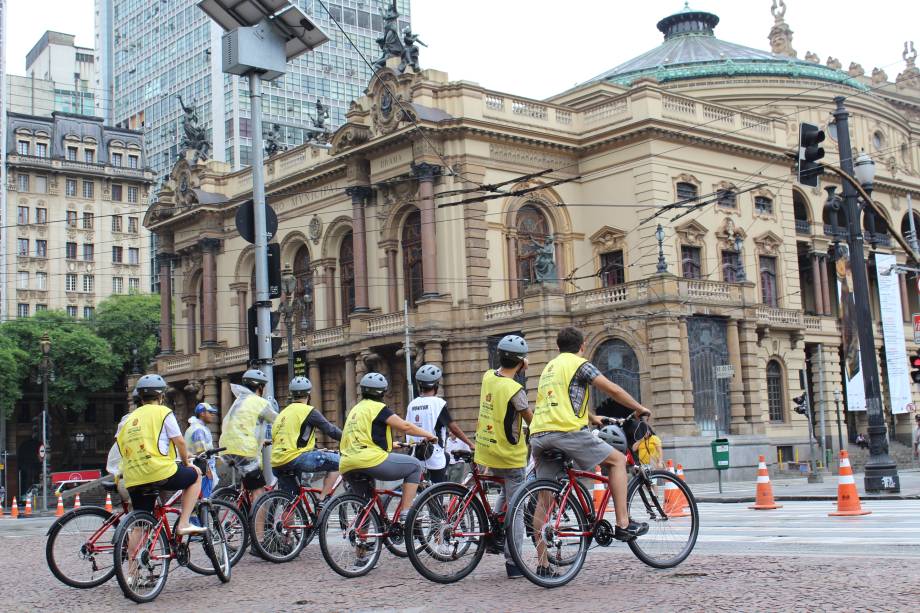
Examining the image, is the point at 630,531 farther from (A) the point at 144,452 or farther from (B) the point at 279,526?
(B) the point at 279,526

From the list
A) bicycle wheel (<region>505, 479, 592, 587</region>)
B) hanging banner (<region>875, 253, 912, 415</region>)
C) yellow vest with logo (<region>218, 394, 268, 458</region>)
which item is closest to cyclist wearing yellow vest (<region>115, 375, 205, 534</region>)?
yellow vest with logo (<region>218, 394, 268, 458</region>)

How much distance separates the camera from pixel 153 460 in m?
10.0

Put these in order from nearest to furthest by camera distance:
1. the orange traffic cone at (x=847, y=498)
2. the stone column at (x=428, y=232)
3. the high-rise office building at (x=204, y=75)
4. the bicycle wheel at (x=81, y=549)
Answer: the bicycle wheel at (x=81, y=549), the orange traffic cone at (x=847, y=498), the stone column at (x=428, y=232), the high-rise office building at (x=204, y=75)

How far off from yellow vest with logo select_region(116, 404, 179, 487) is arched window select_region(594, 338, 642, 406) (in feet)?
90.8

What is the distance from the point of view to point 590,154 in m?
42.7

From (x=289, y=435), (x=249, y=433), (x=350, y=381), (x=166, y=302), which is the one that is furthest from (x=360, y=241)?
(x=289, y=435)

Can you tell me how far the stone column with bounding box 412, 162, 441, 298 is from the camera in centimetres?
4059

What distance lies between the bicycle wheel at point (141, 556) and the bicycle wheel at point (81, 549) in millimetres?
531

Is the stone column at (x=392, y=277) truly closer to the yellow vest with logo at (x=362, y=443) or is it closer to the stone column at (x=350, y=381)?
the stone column at (x=350, y=381)

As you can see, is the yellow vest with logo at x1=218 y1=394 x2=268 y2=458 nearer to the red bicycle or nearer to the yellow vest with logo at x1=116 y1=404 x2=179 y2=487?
the yellow vest with logo at x1=116 y1=404 x2=179 y2=487

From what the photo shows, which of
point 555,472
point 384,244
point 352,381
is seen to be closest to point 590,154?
point 384,244

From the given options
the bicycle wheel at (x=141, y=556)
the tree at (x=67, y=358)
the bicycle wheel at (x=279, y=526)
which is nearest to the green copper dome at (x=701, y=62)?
the tree at (x=67, y=358)

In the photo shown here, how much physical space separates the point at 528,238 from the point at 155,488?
32832 mm

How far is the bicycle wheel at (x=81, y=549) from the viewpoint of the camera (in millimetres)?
10183
